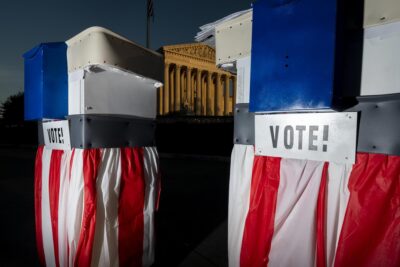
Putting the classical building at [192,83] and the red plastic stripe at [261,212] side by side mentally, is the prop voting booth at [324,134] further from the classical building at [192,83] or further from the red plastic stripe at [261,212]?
the classical building at [192,83]

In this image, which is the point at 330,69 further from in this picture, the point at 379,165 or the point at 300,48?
the point at 379,165

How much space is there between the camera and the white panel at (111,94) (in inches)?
81.7

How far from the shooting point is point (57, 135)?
236cm

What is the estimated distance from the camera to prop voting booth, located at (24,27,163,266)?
2072mm

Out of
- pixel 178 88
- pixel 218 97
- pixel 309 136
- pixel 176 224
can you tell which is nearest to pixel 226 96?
pixel 218 97

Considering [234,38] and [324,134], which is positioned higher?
[234,38]

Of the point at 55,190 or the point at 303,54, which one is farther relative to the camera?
the point at 55,190

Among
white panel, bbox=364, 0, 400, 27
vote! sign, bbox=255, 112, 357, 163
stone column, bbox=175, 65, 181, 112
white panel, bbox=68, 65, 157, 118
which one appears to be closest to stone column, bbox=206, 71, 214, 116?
stone column, bbox=175, 65, 181, 112

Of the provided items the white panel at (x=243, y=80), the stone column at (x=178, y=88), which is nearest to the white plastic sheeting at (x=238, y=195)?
the white panel at (x=243, y=80)

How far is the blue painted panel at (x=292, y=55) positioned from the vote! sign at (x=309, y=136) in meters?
0.13

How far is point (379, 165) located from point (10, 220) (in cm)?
515

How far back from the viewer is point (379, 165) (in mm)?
1287

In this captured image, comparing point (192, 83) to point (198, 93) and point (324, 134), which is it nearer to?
point (198, 93)

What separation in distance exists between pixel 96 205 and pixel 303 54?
1.93 m
